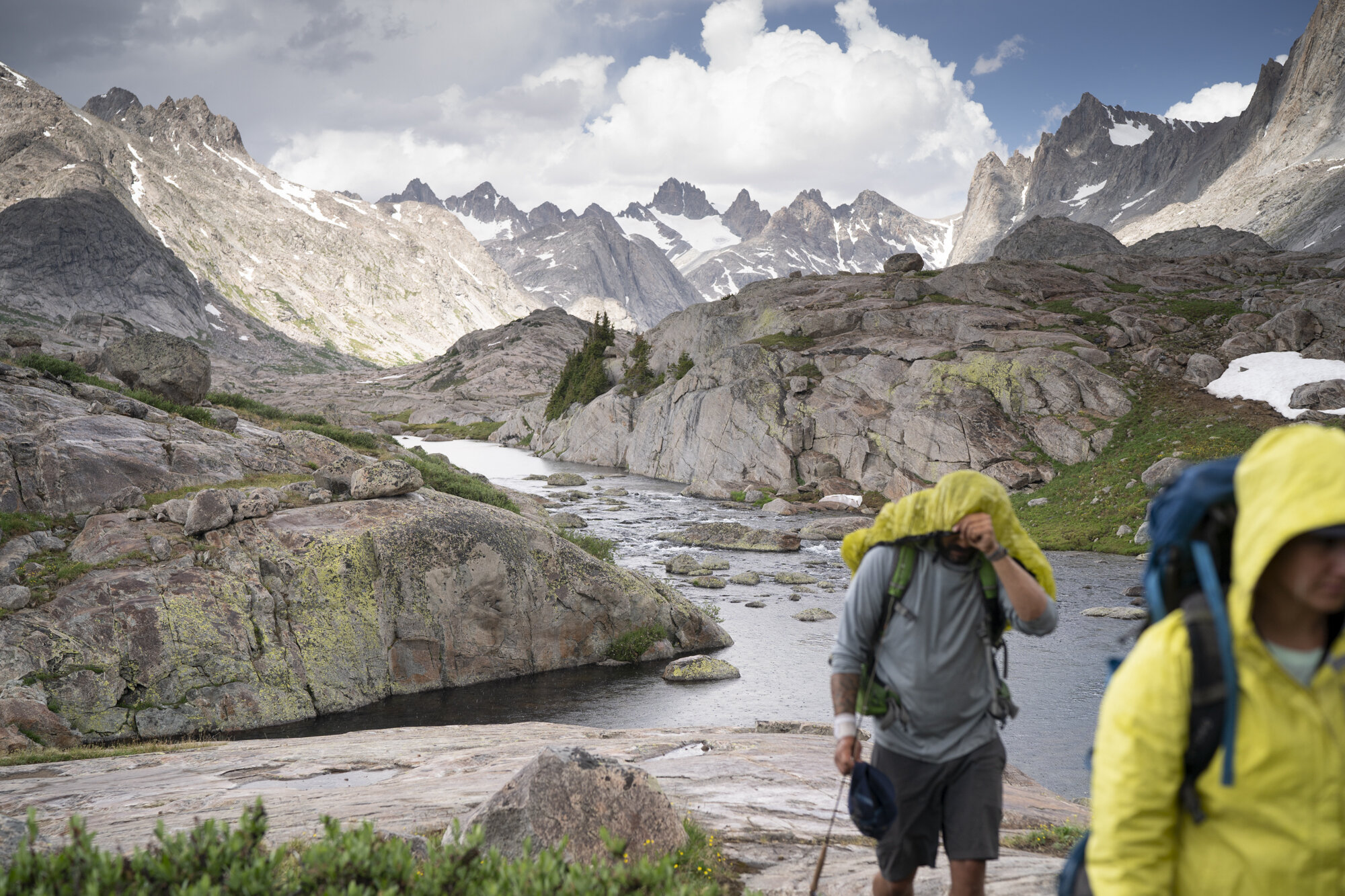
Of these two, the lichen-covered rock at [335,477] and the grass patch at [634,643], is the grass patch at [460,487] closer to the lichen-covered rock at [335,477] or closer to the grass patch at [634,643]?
the lichen-covered rock at [335,477]

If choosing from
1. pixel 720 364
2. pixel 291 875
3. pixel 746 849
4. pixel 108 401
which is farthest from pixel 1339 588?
pixel 720 364

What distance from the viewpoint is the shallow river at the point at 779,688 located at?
17.3 metres

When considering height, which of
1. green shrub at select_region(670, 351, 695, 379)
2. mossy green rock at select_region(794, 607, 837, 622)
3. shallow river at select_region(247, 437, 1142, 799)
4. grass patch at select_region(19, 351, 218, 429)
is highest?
green shrub at select_region(670, 351, 695, 379)

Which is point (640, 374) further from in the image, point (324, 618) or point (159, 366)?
point (324, 618)

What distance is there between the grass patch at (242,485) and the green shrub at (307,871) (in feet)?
57.2

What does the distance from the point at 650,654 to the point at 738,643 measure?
10.1 ft

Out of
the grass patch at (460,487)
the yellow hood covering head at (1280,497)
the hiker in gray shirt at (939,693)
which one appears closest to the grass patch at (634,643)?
the grass patch at (460,487)

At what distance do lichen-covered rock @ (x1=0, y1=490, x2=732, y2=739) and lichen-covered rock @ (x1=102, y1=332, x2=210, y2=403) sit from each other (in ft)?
43.0

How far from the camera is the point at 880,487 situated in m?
50.8

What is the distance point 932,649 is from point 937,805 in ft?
3.41

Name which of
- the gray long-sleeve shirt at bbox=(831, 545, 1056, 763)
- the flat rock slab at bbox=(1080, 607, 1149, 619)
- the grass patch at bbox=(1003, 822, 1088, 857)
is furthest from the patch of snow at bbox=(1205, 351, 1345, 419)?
the gray long-sleeve shirt at bbox=(831, 545, 1056, 763)

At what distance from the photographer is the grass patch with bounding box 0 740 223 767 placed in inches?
438

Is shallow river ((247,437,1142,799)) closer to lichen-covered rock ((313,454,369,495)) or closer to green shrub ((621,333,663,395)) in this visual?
lichen-covered rock ((313,454,369,495))

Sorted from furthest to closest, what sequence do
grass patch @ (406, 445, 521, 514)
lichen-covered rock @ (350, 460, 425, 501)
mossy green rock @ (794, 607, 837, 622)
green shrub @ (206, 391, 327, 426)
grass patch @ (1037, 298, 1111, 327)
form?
grass patch @ (1037, 298, 1111, 327) < green shrub @ (206, 391, 327, 426) < grass patch @ (406, 445, 521, 514) < mossy green rock @ (794, 607, 837, 622) < lichen-covered rock @ (350, 460, 425, 501)
